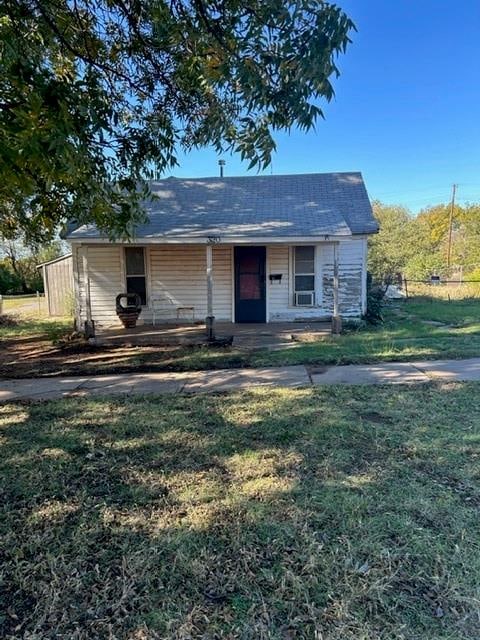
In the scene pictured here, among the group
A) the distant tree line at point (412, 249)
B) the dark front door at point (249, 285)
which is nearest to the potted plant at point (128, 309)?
the dark front door at point (249, 285)

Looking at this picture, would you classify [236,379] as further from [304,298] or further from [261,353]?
[304,298]

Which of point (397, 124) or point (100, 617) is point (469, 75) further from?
point (100, 617)

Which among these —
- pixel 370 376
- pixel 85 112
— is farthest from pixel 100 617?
pixel 370 376

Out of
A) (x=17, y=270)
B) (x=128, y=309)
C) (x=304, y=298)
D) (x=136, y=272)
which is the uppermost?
(x=17, y=270)

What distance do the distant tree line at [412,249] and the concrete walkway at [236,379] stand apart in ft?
40.3

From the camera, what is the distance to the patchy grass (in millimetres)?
1829

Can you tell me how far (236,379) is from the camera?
19.5 ft

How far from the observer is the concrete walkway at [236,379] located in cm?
549

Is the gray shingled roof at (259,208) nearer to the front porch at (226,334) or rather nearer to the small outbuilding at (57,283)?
the front porch at (226,334)

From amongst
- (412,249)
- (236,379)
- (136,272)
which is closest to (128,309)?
(136,272)

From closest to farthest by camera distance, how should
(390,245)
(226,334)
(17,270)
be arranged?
(226,334) → (390,245) → (17,270)

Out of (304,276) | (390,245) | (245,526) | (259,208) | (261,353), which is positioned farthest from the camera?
(390,245)

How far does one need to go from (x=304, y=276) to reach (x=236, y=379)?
220 inches

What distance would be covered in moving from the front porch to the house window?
3.42 feet
